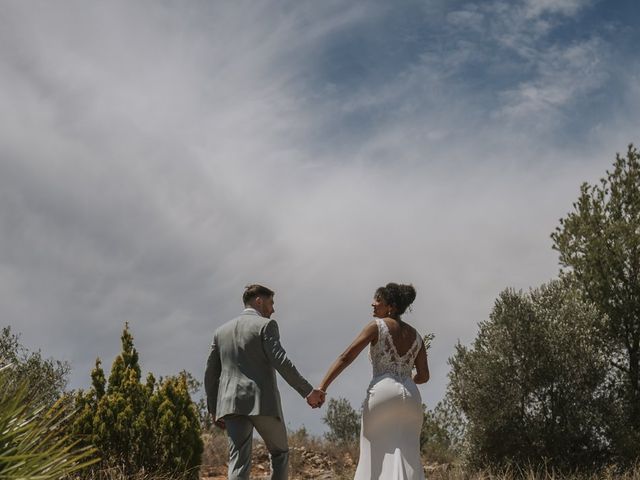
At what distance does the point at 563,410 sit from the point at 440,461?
3126 mm

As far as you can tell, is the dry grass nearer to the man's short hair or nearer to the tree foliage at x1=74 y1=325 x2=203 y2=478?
the tree foliage at x1=74 y1=325 x2=203 y2=478

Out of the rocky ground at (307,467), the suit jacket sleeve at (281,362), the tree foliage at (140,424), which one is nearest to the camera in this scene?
the suit jacket sleeve at (281,362)

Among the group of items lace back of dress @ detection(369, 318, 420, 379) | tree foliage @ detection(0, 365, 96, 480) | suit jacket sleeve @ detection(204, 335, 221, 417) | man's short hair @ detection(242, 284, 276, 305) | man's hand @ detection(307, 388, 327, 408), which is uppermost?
man's short hair @ detection(242, 284, 276, 305)

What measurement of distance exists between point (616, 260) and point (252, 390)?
1214 centimetres

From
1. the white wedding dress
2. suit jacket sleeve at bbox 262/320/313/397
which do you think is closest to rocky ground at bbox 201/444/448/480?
suit jacket sleeve at bbox 262/320/313/397

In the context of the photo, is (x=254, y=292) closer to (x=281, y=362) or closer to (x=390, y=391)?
(x=281, y=362)

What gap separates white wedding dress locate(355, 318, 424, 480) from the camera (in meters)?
7.89

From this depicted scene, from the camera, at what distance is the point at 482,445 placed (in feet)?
53.4

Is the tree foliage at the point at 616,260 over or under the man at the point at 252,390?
over

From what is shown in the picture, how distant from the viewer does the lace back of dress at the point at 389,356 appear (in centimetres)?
814

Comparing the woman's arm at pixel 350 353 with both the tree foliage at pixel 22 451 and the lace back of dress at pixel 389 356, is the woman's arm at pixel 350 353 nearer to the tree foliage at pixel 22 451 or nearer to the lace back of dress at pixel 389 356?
the lace back of dress at pixel 389 356

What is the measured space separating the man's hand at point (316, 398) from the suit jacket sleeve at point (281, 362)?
8 centimetres

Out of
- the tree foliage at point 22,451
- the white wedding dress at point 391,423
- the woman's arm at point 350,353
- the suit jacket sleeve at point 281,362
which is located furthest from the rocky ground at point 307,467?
the tree foliage at point 22,451

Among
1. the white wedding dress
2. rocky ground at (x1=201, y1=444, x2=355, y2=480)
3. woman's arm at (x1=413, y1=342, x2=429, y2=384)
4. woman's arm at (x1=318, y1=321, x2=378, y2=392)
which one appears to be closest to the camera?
the white wedding dress
